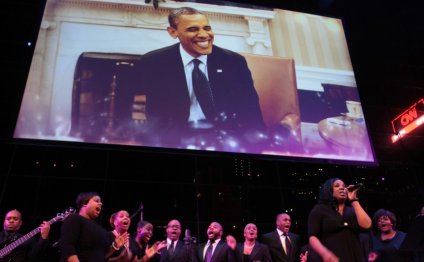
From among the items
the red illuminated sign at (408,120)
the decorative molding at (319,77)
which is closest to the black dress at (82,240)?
the decorative molding at (319,77)

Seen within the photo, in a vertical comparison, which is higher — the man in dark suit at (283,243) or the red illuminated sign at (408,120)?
the red illuminated sign at (408,120)

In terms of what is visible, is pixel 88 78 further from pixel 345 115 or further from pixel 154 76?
pixel 345 115

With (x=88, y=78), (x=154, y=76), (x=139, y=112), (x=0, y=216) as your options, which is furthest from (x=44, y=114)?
(x=0, y=216)

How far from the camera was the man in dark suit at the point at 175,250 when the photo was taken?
4738 millimetres

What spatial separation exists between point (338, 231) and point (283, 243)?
2555mm

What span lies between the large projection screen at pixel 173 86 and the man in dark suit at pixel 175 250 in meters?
1.05

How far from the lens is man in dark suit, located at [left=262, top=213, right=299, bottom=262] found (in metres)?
5.23

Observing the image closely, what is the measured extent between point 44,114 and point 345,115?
14.1 ft

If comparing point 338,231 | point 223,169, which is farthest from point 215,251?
point 223,169

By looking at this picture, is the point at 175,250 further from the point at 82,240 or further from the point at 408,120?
the point at 408,120

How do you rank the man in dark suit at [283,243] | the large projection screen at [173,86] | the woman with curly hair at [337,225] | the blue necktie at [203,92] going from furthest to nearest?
the blue necktie at [203,92] → the large projection screen at [173,86] → the man in dark suit at [283,243] → the woman with curly hair at [337,225]

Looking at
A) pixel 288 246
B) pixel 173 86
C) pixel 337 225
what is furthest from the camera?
pixel 173 86

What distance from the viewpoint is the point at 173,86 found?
19.1ft

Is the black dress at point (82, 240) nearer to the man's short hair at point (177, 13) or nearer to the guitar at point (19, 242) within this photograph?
the guitar at point (19, 242)
